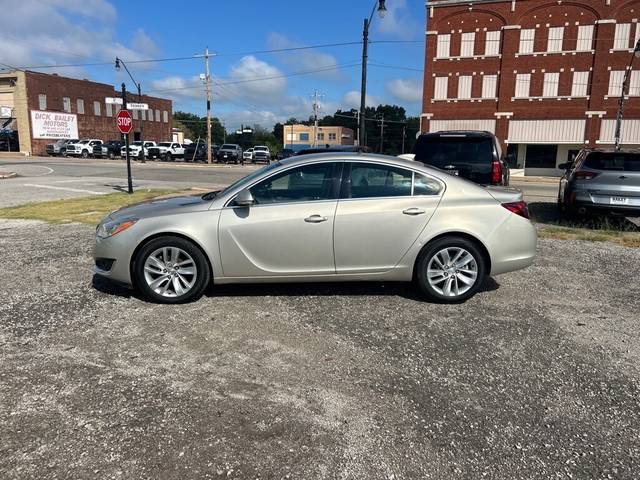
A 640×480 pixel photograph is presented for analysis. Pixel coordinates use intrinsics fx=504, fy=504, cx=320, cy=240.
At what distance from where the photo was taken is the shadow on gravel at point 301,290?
17.7 ft

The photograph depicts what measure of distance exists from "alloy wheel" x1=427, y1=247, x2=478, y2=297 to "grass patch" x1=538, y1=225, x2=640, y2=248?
14.5 feet

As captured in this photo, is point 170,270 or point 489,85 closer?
point 170,270

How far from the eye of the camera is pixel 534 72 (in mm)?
38375

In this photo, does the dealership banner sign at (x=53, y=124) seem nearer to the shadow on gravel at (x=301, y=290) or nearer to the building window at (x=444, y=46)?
the building window at (x=444, y=46)

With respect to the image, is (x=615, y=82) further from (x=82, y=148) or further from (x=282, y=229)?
(x=82, y=148)

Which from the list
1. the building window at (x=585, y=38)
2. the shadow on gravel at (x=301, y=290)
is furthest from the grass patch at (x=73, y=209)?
the building window at (x=585, y=38)

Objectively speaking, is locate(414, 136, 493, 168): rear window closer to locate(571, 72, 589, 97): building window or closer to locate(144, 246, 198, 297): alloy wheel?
locate(144, 246, 198, 297): alloy wheel

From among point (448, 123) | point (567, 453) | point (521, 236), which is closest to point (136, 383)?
point (567, 453)

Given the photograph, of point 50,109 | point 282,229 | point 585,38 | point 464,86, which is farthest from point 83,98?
point 282,229

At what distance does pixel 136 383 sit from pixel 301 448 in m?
1.35

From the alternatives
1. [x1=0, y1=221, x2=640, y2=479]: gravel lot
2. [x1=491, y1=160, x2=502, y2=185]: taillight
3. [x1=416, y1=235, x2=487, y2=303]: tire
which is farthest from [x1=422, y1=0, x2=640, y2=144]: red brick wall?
[x1=416, y1=235, x2=487, y2=303]: tire

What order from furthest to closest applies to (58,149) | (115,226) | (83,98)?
(83,98), (58,149), (115,226)

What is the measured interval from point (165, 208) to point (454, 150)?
549cm

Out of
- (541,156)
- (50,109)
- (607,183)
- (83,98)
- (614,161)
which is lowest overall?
(607,183)
